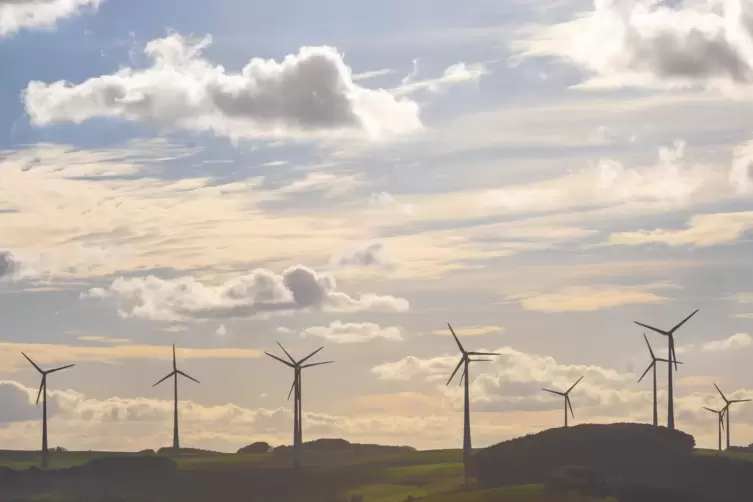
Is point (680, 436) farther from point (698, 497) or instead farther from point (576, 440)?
point (698, 497)

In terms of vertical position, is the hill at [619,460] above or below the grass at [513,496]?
above

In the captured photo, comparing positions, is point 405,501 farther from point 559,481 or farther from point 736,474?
point 736,474

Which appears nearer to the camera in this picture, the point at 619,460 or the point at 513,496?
the point at 513,496

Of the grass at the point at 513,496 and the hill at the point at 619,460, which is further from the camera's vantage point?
the hill at the point at 619,460

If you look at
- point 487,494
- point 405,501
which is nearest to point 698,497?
point 487,494

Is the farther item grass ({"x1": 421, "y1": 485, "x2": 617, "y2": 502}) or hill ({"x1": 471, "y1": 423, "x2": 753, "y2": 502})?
hill ({"x1": 471, "y1": 423, "x2": 753, "y2": 502})

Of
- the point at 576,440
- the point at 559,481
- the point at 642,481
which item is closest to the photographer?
the point at 559,481

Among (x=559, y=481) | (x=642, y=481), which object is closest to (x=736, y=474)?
(x=642, y=481)

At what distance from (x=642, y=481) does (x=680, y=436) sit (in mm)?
21329

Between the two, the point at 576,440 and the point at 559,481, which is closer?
the point at 559,481

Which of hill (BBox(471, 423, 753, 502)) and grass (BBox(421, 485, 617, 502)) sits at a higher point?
hill (BBox(471, 423, 753, 502))

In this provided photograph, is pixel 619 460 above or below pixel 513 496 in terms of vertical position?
above

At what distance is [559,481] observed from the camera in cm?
16612

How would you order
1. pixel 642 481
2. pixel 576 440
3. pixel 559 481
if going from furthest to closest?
pixel 576 440, pixel 642 481, pixel 559 481
